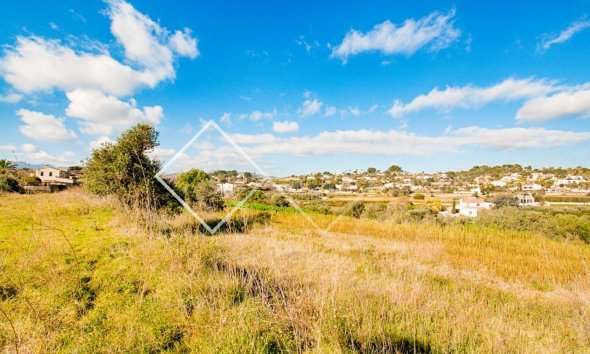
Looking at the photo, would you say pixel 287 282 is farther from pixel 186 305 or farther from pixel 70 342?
pixel 70 342

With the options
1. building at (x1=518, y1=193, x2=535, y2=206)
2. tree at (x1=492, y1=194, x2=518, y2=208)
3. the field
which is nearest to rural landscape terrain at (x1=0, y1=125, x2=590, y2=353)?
the field

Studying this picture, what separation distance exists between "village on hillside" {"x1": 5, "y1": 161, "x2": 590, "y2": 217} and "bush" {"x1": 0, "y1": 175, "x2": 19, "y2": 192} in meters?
0.59

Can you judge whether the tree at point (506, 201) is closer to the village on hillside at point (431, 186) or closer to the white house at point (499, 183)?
the village on hillside at point (431, 186)

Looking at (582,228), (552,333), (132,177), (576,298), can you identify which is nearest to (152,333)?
(552,333)

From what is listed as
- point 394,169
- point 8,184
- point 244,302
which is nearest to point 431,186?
point 394,169

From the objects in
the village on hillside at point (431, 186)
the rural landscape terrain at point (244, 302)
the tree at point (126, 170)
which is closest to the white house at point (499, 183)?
the village on hillside at point (431, 186)

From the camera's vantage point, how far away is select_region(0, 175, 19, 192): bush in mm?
15707

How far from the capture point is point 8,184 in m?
16.7

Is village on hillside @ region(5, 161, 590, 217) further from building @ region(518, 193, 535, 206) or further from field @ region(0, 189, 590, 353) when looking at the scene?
field @ region(0, 189, 590, 353)

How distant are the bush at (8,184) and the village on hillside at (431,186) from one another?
1.93ft

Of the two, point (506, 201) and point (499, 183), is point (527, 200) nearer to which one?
point (506, 201)

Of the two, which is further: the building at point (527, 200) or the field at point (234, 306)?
the building at point (527, 200)

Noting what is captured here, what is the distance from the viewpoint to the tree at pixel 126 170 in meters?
8.02

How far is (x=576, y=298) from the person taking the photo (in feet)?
14.2
